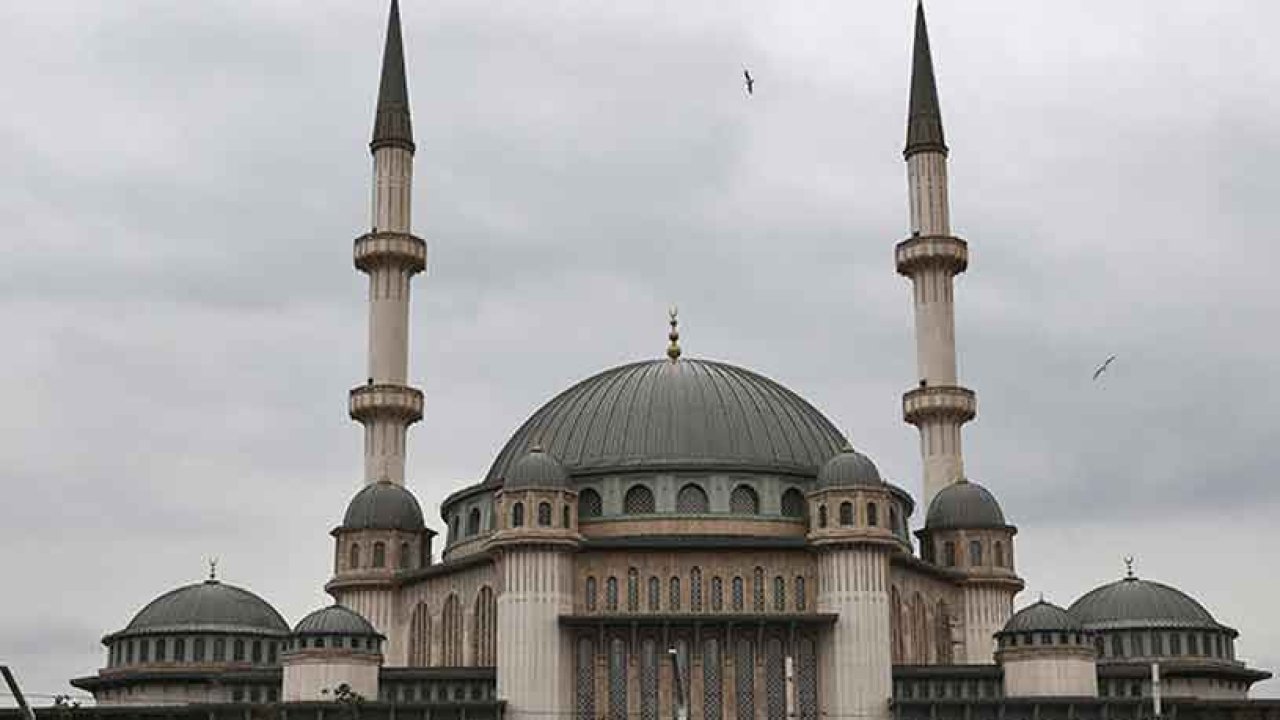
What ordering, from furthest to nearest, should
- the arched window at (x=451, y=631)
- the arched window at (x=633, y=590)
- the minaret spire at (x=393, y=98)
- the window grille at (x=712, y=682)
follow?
the minaret spire at (x=393, y=98) → the arched window at (x=451, y=631) → the arched window at (x=633, y=590) → the window grille at (x=712, y=682)

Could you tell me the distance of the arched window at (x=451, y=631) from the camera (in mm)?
75875

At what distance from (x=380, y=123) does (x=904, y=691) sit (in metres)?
37.5

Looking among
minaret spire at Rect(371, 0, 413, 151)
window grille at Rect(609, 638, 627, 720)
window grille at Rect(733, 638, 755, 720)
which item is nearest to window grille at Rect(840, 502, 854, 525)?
window grille at Rect(733, 638, 755, 720)

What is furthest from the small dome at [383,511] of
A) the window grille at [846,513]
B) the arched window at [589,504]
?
the window grille at [846,513]

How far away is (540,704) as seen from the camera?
68750 millimetres

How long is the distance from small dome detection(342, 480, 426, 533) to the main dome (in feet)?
12.6

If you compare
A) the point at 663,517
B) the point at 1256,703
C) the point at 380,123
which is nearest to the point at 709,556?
the point at 663,517

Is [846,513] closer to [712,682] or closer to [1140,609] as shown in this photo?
[712,682]

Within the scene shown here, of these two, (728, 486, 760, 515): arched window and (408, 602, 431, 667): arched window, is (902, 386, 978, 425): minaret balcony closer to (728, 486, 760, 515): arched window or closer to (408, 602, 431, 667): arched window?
(728, 486, 760, 515): arched window

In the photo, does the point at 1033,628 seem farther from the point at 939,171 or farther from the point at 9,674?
the point at 9,674

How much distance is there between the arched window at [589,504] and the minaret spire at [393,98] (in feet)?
72.4

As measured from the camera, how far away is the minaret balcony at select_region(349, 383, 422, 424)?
83.4 m

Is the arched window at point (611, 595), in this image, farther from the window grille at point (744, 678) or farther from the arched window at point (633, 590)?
the window grille at point (744, 678)

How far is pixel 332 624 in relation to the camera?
70375mm
